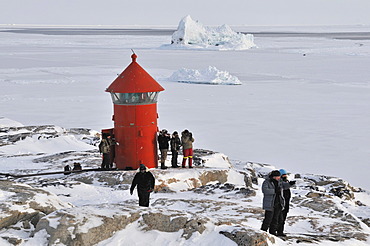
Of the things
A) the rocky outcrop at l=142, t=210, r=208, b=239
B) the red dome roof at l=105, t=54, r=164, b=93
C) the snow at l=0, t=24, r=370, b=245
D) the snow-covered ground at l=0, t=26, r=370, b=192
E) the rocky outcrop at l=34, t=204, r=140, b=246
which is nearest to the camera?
the rocky outcrop at l=34, t=204, r=140, b=246

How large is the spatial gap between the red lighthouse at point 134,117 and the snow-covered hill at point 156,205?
1.73 ft

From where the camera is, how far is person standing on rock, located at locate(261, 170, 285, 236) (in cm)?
634

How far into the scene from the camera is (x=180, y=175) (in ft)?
34.4

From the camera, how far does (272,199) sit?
20.9 feet

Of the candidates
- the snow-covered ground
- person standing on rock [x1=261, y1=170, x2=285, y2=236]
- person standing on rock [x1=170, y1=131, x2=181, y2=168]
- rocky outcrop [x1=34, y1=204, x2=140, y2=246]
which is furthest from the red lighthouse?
the snow-covered ground

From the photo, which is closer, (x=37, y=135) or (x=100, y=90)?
(x=37, y=135)

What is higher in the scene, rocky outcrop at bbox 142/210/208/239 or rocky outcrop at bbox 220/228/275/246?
rocky outcrop at bbox 142/210/208/239

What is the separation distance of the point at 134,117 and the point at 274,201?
485 centimetres

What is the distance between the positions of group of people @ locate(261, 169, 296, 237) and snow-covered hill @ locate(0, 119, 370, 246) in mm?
226

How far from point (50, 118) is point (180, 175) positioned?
12.4 m

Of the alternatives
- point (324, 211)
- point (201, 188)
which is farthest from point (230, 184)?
point (324, 211)

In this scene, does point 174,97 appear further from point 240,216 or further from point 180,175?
point 240,216

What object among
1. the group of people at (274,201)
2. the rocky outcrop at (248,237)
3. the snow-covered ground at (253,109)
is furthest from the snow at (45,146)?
the rocky outcrop at (248,237)

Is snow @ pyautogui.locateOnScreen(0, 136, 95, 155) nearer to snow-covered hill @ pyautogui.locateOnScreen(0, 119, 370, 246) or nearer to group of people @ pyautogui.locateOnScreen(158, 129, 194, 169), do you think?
snow-covered hill @ pyautogui.locateOnScreen(0, 119, 370, 246)
